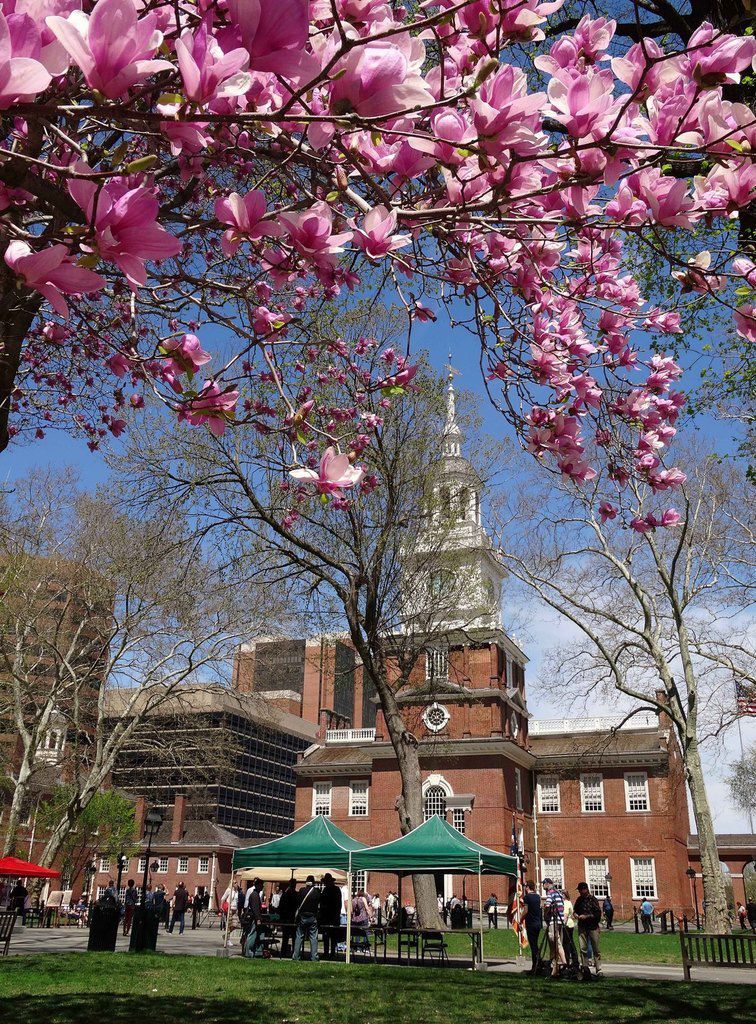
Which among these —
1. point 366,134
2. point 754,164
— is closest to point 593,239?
point 754,164

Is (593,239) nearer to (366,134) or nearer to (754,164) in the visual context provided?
(754,164)

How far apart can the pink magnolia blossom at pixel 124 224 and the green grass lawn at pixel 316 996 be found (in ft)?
23.3

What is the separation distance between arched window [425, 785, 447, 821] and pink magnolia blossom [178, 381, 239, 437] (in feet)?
138

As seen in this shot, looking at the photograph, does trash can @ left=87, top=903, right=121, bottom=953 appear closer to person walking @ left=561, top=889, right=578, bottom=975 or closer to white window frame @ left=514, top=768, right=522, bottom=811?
person walking @ left=561, top=889, right=578, bottom=975

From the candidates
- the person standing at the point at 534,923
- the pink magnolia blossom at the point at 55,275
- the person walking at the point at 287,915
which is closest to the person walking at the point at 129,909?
the person walking at the point at 287,915

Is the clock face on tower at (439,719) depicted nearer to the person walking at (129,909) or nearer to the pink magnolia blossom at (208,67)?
the person walking at (129,909)

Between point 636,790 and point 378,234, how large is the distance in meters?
46.7

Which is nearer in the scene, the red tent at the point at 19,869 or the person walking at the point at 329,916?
the person walking at the point at 329,916

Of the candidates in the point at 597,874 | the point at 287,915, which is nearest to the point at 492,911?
the point at 597,874

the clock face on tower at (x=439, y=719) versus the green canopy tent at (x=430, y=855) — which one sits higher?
the clock face on tower at (x=439, y=719)

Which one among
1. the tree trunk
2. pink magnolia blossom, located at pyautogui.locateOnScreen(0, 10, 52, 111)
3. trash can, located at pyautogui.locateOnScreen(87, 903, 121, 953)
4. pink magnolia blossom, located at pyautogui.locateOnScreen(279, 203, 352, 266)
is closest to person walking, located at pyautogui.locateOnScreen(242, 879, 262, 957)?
trash can, located at pyautogui.locateOnScreen(87, 903, 121, 953)

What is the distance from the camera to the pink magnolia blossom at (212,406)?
345 centimetres

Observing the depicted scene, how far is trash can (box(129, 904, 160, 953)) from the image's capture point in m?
16.1

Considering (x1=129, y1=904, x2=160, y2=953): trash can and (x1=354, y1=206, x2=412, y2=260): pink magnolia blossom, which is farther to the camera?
(x1=129, y1=904, x2=160, y2=953): trash can
